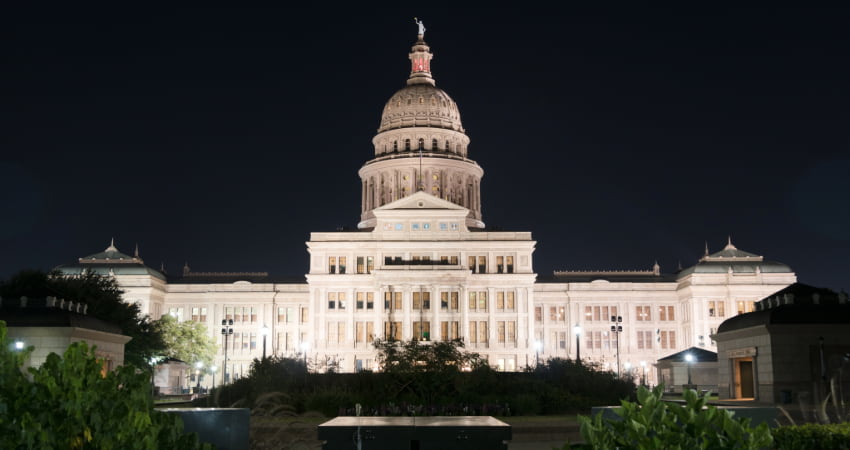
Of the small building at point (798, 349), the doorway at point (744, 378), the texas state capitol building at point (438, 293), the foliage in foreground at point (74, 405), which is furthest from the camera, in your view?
the texas state capitol building at point (438, 293)

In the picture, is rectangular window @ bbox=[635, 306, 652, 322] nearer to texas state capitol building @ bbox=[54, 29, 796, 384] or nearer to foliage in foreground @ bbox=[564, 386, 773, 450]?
texas state capitol building @ bbox=[54, 29, 796, 384]

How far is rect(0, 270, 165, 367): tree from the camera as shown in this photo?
2365 inches

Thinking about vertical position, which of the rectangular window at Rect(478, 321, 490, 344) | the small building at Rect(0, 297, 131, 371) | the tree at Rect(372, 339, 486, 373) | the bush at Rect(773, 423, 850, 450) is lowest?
the bush at Rect(773, 423, 850, 450)

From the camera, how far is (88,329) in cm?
4078

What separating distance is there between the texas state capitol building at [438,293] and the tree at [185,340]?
10981 millimetres

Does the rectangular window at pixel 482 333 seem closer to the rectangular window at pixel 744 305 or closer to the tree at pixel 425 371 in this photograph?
the rectangular window at pixel 744 305

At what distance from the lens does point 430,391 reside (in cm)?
4069

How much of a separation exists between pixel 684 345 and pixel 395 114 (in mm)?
→ 54734

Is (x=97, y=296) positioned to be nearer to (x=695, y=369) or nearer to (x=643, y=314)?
(x=695, y=369)

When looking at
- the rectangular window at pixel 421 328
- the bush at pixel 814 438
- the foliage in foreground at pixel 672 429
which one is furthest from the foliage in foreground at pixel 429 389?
the rectangular window at pixel 421 328

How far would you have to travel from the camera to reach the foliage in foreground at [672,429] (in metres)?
5.89

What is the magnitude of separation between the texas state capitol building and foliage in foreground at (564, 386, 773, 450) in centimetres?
8628

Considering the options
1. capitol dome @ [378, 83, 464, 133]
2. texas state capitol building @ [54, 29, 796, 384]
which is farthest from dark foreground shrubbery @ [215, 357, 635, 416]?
capitol dome @ [378, 83, 464, 133]

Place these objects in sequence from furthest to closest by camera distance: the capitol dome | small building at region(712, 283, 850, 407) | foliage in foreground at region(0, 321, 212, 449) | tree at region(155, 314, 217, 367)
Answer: the capitol dome < tree at region(155, 314, 217, 367) < small building at region(712, 283, 850, 407) < foliage in foreground at region(0, 321, 212, 449)
